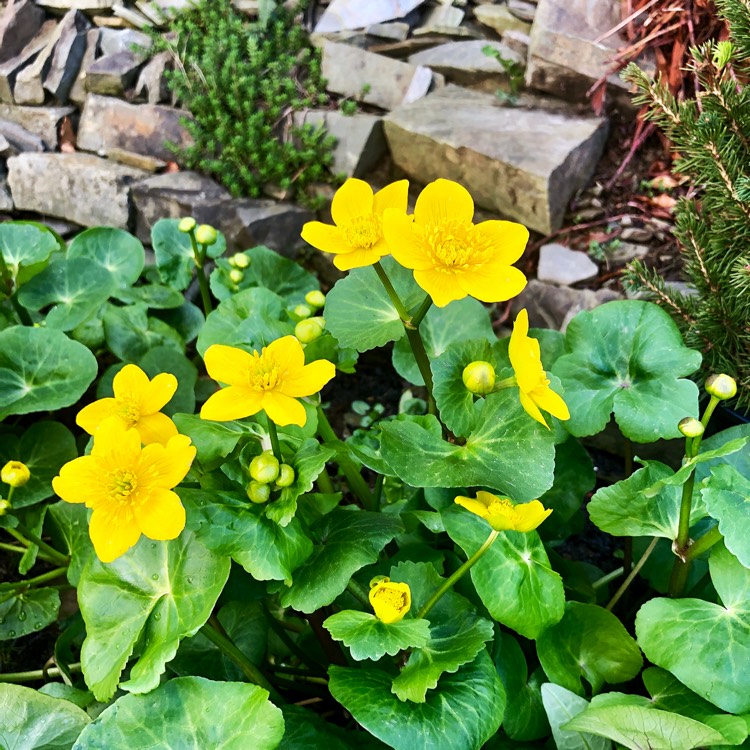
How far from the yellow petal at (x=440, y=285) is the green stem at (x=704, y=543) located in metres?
0.55

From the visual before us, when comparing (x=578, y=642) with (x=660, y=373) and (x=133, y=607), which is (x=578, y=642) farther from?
(x=133, y=607)

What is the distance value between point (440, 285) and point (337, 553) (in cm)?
45

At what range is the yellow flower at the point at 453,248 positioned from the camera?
919 millimetres

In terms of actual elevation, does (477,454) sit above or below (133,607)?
above

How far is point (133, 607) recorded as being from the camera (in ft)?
3.53

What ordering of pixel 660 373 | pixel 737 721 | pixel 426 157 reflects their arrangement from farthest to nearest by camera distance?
pixel 426 157
pixel 660 373
pixel 737 721

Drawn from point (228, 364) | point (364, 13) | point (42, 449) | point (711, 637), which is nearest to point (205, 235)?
point (42, 449)

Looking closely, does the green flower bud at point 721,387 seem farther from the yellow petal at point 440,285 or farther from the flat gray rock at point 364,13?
the flat gray rock at point 364,13

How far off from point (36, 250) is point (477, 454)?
128 cm

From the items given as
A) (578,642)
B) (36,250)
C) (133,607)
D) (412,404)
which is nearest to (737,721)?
(578,642)

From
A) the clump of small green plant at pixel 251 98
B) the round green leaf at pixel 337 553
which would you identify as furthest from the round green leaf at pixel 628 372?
the clump of small green plant at pixel 251 98

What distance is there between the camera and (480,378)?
99 cm

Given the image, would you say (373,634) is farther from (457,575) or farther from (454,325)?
(454,325)

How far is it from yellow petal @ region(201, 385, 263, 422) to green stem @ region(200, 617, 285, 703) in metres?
0.38
